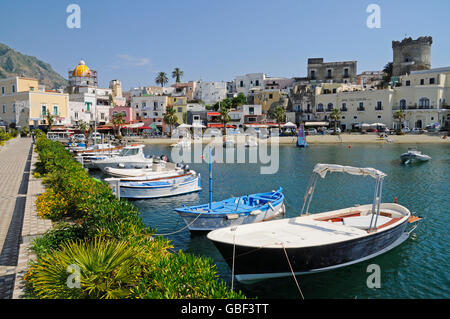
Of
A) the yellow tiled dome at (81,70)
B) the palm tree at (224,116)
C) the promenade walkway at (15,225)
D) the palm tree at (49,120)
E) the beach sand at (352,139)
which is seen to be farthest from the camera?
the yellow tiled dome at (81,70)

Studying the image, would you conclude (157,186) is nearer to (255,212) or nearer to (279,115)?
(255,212)

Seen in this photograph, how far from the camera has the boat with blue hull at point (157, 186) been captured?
25.9m

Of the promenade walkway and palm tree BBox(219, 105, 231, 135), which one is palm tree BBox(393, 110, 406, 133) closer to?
palm tree BBox(219, 105, 231, 135)

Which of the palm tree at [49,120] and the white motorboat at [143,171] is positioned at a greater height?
the palm tree at [49,120]

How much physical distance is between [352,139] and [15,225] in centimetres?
7004

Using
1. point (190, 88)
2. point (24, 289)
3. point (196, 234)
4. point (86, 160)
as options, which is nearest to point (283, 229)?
point (196, 234)

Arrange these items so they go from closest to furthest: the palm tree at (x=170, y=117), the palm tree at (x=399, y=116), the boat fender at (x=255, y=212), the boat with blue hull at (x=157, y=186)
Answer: the boat fender at (x=255, y=212), the boat with blue hull at (x=157, y=186), the palm tree at (x=399, y=116), the palm tree at (x=170, y=117)

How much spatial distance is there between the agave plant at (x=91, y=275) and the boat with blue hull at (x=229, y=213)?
9973 millimetres

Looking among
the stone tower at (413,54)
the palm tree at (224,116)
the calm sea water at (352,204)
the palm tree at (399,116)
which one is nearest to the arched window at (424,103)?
the palm tree at (399,116)

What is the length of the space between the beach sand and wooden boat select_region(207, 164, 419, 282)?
197 feet

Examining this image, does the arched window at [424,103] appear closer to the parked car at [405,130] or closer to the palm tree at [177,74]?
the parked car at [405,130]

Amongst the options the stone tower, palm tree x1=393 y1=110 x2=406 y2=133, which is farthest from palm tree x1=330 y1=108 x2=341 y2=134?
the stone tower

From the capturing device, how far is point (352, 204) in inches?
979

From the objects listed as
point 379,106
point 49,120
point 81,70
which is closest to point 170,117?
point 49,120
